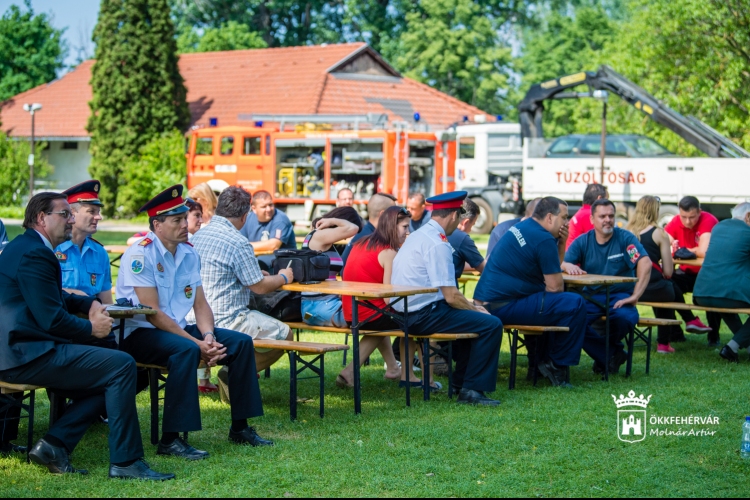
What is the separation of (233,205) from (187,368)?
1.65 m

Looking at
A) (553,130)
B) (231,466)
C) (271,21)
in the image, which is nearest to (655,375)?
(231,466)

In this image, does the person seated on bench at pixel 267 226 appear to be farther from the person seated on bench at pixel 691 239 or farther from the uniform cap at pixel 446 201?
the person seated on bench at pixel 691 239

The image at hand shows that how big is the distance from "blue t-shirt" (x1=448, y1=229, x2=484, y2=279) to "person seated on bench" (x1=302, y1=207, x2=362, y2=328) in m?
0.89

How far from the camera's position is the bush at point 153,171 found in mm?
29484

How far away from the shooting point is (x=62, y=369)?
16.9 feet

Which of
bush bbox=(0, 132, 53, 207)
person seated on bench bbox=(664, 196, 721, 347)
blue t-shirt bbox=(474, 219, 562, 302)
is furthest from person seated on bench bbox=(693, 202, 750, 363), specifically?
bush bbox=(0, 132, 53, 207)

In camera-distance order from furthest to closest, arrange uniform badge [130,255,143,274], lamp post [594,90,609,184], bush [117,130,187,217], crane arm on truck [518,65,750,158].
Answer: bush [117,130,187,217] → lamp post [594,90,609,184] → crane arm on truck [518,65,750,158] → uniform badge [130,255,143,274]

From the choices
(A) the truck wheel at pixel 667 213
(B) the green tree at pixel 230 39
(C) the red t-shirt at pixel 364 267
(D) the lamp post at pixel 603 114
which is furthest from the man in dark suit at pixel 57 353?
(B) the green tree at pixel 230 39

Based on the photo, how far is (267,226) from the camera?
10.5m

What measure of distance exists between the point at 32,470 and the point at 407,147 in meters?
18.0

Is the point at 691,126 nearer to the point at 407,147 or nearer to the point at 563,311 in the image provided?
the point at 407,147

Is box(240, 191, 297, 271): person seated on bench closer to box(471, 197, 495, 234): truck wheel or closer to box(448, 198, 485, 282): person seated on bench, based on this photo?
box(448, 198, 485, 282): person seated on bench

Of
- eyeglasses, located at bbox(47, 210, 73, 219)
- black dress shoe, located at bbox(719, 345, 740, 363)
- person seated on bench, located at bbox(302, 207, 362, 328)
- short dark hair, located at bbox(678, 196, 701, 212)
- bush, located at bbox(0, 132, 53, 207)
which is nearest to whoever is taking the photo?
eyeglasses, located at bbox(47, 210, 73, 219)

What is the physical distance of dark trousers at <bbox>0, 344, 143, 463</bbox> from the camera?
5.15 metres
